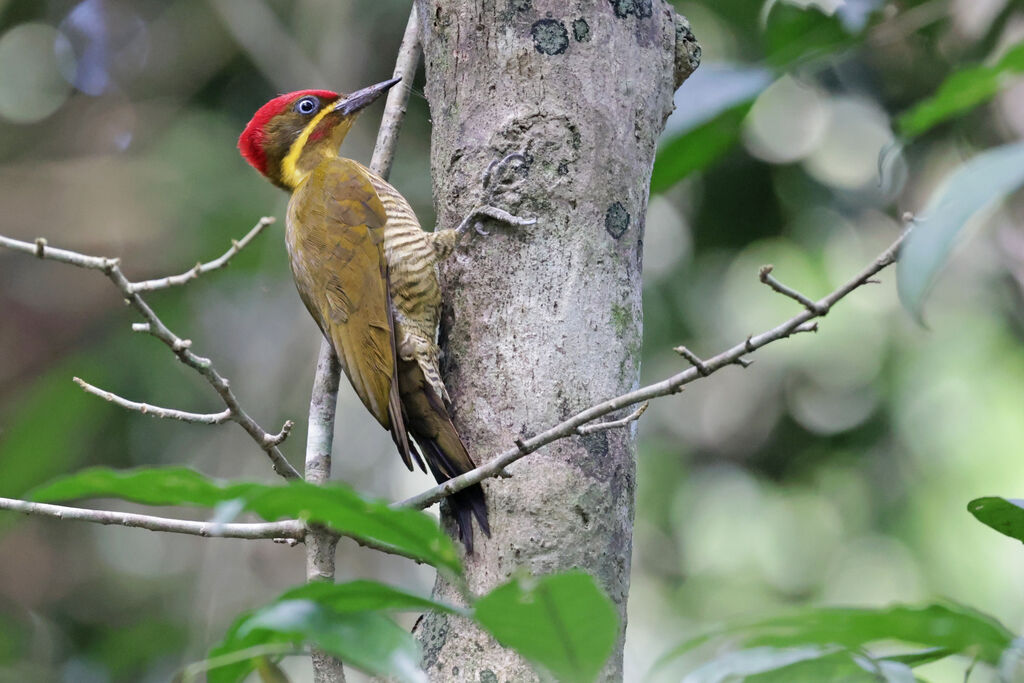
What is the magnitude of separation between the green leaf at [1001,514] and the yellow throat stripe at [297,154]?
7.69ft

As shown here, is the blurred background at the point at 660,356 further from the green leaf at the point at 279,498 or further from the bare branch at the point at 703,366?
Answer: the green leaf at the point at 279,498

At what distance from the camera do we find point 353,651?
2.85ft

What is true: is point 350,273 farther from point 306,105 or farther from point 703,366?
point 703,366

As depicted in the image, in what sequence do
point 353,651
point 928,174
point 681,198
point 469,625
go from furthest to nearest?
point 681,198 < point 928,174 < point 469,625 < point 353,651

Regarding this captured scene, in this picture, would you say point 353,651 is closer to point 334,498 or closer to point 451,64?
point 334,498

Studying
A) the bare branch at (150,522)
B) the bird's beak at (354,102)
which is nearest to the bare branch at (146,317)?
the bare branch at (150,522)

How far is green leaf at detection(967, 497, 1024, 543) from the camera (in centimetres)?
123

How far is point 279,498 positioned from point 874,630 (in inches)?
22.3

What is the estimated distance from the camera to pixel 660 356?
4852mm

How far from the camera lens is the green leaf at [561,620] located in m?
0.86

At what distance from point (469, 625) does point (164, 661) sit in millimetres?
3092

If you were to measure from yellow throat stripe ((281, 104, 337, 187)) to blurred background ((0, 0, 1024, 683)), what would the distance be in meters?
1.27

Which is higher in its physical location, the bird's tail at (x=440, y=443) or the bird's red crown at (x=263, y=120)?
the bird's red crown at (x=263, y=120)

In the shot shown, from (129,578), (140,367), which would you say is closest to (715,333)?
(140,367)
